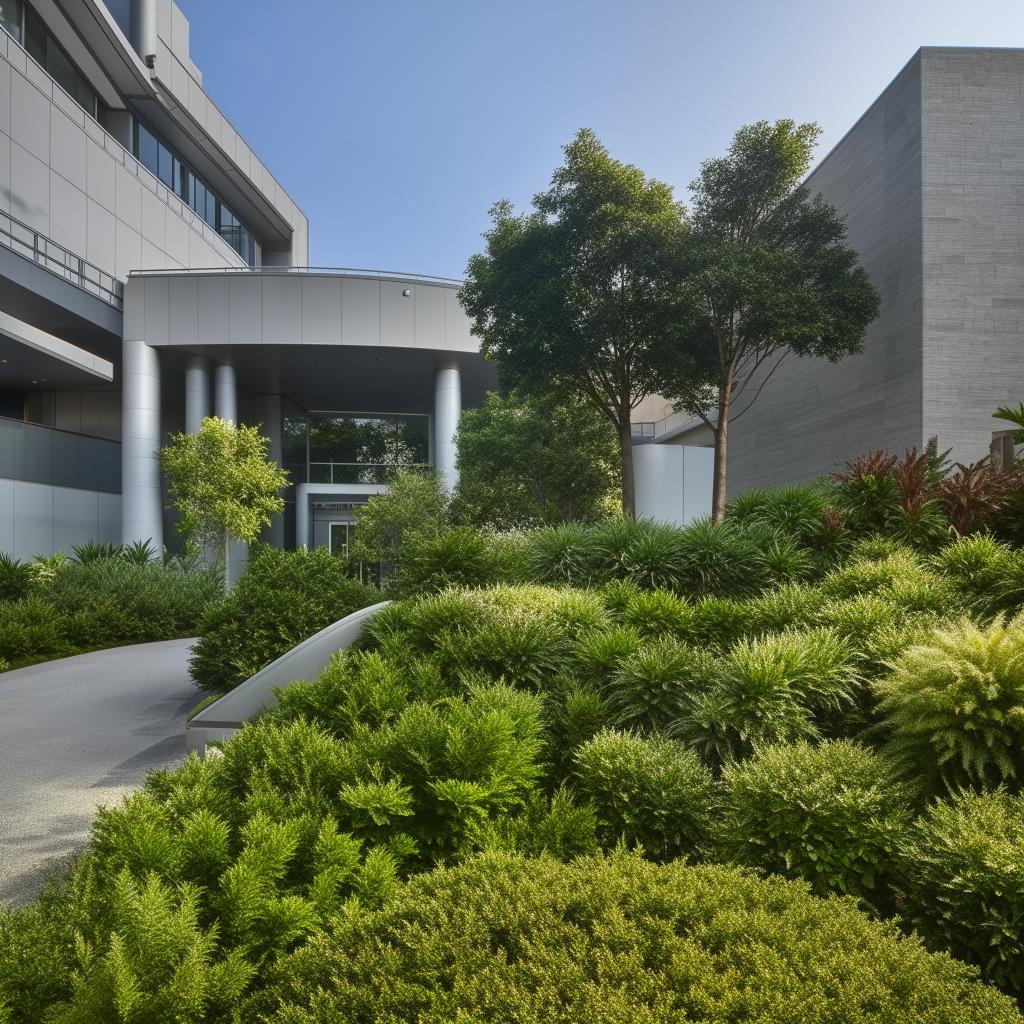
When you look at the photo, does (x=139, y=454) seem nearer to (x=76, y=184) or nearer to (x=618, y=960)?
(x=76, y=184)

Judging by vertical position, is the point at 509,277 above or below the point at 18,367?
above

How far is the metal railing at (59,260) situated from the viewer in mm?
21156

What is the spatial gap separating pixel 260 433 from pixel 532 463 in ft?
44.9

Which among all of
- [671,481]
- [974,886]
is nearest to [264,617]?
[974,886]

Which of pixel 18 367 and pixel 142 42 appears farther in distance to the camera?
pixel 142 42

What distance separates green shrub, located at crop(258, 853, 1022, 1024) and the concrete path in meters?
3.00

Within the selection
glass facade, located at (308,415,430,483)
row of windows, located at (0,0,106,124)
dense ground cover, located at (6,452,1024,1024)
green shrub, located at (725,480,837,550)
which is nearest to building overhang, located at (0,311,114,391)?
row of windows, located at (0,0,106,124)

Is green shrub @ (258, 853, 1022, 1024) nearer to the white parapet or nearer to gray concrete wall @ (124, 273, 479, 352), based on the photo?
the white parapet

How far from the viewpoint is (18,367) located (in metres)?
23.1

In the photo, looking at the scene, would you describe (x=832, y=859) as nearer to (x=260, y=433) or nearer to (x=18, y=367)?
(x=18, y=367)

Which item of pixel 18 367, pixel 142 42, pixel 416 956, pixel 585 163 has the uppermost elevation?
pixel 142 42

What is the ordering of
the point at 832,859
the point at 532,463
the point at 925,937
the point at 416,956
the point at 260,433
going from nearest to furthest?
the point at 416,956
the point at 925,937
the point at 832,859
the point at 532,463
the point at 260,433

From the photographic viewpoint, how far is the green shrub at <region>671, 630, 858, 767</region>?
4480mm

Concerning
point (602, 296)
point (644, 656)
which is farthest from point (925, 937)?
point (602, 296)
